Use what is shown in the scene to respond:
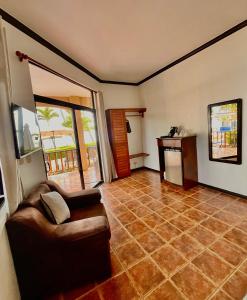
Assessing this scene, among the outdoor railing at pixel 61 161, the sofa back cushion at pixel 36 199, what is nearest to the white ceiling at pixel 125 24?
the sofa back cushion at pixel 36 199

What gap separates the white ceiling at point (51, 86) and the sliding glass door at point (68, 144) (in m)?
0.43

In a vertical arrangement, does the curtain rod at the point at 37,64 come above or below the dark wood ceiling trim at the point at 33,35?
below

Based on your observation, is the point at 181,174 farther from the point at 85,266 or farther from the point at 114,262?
the point at 85,266

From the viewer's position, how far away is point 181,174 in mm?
3396

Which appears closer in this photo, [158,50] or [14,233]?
[14,233]

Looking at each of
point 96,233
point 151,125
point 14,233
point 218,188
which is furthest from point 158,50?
point 14,233

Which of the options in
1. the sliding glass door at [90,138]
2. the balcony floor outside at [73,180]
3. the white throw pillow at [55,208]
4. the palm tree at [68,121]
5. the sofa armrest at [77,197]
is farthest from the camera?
the sliding glass door at [90,138]

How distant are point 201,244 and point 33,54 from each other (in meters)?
3.28

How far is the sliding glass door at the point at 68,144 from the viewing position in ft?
12.0

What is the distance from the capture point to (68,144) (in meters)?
4.88

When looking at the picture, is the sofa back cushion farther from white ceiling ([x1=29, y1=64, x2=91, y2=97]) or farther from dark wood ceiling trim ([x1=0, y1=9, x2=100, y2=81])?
dark wood ceiling trim ([x1=0, y1=9, x2=100, y2=81])

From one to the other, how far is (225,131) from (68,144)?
13.5 ft

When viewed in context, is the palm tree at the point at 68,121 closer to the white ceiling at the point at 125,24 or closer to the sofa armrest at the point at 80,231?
the white ceiling at the point at 125,24

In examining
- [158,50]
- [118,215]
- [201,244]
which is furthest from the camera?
[158,50]
